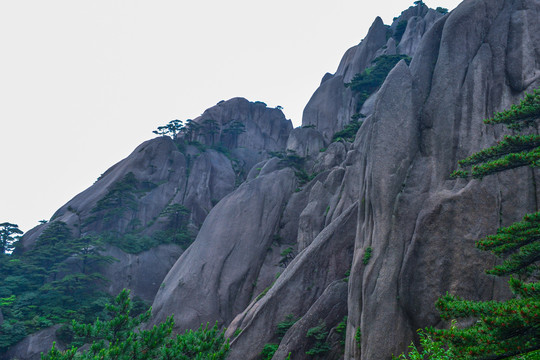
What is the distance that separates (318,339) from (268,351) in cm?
393

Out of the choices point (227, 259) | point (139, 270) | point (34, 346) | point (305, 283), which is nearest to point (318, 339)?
point (305, 283)

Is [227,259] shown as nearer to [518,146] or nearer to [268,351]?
[268,351]

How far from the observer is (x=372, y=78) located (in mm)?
46531

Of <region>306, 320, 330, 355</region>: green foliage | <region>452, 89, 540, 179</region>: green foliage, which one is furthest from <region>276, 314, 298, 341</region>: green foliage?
<region>452, 89, 540, 179</region>: green foliage

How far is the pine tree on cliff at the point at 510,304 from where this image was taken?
736 centimetres

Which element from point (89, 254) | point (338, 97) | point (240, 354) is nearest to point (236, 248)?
point (240, 354)

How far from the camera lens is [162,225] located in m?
46.0

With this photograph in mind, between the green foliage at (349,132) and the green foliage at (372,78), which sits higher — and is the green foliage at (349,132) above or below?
below

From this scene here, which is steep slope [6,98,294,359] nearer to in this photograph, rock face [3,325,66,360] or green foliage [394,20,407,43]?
rock face [3,325,66,360]

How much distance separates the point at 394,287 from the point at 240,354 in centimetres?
1228

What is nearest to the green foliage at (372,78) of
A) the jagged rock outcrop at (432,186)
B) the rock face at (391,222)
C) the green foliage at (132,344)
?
the rock face at (391,222)

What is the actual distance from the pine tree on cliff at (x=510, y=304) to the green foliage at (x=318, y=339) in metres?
12.2

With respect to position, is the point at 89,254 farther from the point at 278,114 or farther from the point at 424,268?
the point at 278,114

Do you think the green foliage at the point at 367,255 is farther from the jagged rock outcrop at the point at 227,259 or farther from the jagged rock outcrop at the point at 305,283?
the jagged rock outcrop at the point at 227,259
